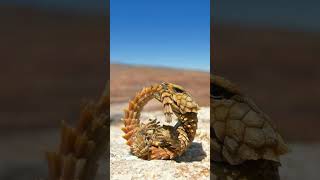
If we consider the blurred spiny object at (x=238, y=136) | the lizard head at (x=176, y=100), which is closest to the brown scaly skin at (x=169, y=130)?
the lizard head at (x=176, y=100)

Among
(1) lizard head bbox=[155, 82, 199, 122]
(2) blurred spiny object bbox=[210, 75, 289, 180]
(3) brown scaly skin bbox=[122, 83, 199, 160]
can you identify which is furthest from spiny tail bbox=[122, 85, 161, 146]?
(2) blurred spiny object bbox=[210, 75, 289, 180]

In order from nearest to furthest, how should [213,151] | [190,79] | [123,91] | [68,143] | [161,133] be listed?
[68,143] < [213,151] < [161,133] < [123,91] < [190,79]

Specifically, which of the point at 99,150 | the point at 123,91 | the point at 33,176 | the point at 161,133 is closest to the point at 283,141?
the point at 99,150

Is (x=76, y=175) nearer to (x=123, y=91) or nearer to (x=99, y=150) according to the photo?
(x=99, y=150)

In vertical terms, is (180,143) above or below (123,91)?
below

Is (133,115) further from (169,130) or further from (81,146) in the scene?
(81,146)

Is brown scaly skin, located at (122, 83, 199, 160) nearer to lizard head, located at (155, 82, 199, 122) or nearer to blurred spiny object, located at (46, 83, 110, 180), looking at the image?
lizard head, located at (155, 82, 199, 122)

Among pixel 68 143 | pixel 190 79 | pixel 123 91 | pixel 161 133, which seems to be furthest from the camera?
pixel 190 79

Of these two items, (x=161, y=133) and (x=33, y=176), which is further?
(x=161, y=133)
